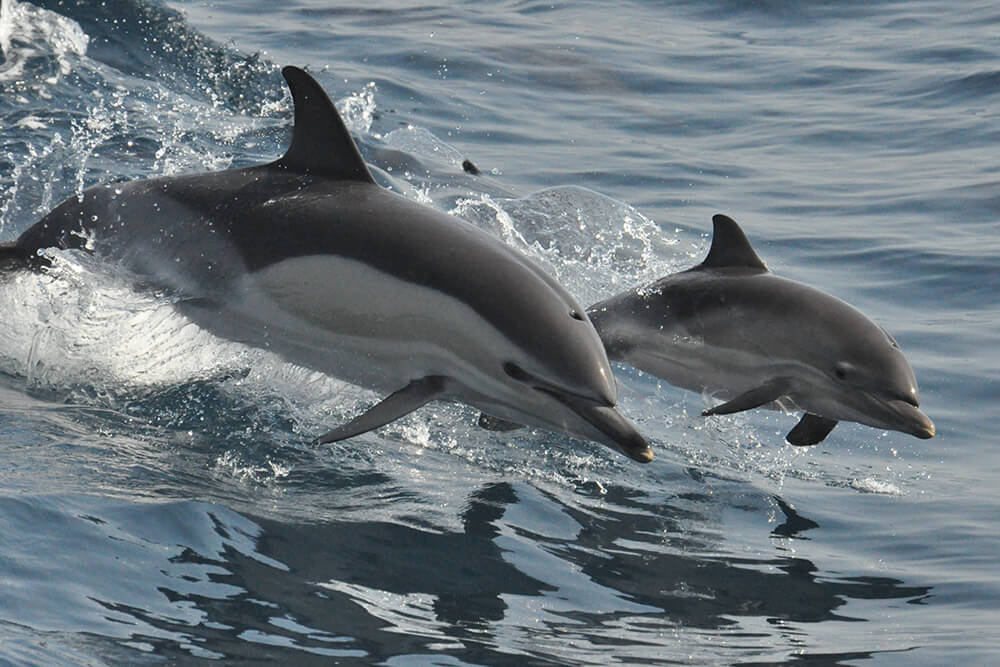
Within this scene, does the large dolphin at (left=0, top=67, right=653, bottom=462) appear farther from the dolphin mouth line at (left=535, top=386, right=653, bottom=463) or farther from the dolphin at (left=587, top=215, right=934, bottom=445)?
the dolphin at (left=587, top=215, right=934, bottom=445)

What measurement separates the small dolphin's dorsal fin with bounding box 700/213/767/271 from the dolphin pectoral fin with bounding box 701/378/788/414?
0.66 meters

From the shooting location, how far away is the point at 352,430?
5.01 m

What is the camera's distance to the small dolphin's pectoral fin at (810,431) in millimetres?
6543

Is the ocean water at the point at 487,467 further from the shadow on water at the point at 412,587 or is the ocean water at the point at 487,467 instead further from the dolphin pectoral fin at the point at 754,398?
the dolphin pectoral fin at the point at 754,398

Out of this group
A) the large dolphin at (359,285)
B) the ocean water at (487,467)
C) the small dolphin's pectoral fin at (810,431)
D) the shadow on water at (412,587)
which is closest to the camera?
the shadow on water at (412,587)

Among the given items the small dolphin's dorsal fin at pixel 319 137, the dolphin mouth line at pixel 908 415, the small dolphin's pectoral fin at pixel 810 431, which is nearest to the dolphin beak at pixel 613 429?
the small dolphin's dorsal fin at pixel 319 137

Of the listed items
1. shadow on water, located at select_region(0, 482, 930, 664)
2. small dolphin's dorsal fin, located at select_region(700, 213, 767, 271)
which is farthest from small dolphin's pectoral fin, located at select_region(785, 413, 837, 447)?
shadow on water, located at select_region(0, 482, 930, 664)

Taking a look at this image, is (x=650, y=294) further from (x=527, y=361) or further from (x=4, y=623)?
(x=4, y=623)

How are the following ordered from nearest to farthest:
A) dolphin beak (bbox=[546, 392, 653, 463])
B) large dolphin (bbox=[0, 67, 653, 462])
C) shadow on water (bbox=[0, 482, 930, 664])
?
shadow on water (bbox=[0, 482, 930, 664]) → dolphin beak (bbox=[546, 392, 653, 463]) → large dolphin (bbox=[0, 67, 653, 462])

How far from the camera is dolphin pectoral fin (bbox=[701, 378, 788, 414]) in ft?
20.0

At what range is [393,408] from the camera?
16.6ft

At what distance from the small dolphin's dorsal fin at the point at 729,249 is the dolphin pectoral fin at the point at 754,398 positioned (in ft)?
2.17

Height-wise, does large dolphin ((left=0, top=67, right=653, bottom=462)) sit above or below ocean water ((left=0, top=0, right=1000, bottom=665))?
above

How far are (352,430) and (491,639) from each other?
926 millimetres
